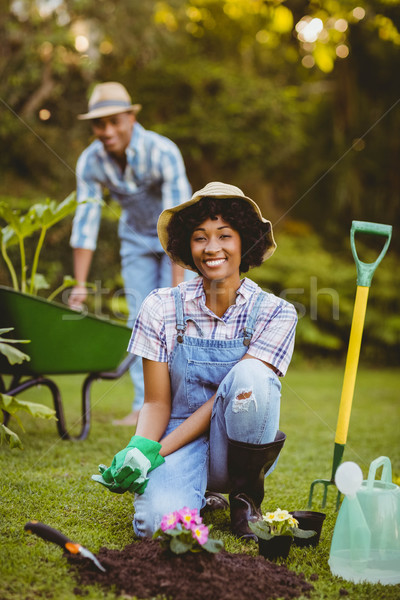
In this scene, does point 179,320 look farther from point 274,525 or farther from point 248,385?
point 274,525

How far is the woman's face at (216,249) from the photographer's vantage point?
191 cm

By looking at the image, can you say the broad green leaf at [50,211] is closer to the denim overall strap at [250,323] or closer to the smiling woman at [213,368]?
the smiling woman at [213,368]

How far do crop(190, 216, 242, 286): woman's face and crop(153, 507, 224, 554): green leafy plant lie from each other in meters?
0.75

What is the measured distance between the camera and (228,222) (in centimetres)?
196

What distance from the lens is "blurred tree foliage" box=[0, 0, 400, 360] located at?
6.52 metres

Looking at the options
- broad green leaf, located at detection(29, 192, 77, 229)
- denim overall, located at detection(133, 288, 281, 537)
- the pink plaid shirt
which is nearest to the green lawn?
denim overall, located at detection(133, 288, 281, 537)

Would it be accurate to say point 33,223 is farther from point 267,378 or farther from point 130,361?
point 267,378

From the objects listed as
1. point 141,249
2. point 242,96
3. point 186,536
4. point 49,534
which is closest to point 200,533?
point 186,536

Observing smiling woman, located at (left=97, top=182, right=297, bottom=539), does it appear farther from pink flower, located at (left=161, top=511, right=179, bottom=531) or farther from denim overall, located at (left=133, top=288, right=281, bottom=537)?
pink flower, located at (left=161, top=511, right=179, bottom=531)

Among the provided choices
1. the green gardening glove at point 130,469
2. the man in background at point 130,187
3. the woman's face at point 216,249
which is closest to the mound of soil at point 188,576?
the green gardening glove at point 130,469

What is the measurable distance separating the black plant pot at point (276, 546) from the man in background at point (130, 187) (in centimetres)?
172

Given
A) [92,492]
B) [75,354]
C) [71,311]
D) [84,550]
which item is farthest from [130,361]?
[84,550]

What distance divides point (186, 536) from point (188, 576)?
0.28 ft

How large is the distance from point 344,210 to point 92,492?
22.0 feet
